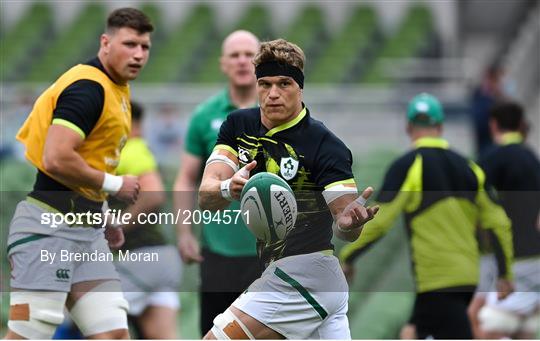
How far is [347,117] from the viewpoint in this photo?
17.0 meters

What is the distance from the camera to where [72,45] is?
76.5 ft

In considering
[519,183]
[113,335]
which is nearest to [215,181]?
[113,335]

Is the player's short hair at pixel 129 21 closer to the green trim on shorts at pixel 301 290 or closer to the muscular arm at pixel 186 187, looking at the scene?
the muscular arm at pixel 186 187

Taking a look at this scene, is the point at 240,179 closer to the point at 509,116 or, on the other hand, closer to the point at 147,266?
the point at 147,266

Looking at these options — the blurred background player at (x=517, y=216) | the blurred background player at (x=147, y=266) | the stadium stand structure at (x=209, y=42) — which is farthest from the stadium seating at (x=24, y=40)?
the blurred background player at (x=517, y=216)

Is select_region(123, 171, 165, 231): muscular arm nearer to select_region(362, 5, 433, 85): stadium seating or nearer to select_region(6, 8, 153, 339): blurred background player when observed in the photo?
select_region(6, 8, 153, 339): blurred background player

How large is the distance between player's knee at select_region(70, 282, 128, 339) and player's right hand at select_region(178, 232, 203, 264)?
3.10 ft

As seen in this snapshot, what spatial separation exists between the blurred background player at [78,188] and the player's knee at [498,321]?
341 centimetres

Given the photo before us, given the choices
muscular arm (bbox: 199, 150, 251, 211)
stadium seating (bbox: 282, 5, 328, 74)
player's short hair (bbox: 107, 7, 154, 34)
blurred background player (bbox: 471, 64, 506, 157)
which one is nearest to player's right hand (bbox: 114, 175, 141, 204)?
muscular arm (bbox: 199, 150, 251, 211)

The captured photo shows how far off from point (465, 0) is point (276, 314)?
18.5 m

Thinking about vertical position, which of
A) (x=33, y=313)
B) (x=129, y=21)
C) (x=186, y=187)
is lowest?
(x=33, y=313)

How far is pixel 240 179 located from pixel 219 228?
188cm

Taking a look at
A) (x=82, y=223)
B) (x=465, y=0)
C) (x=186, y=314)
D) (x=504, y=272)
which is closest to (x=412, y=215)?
(x=504, y=272)

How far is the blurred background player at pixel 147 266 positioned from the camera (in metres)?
6.93
